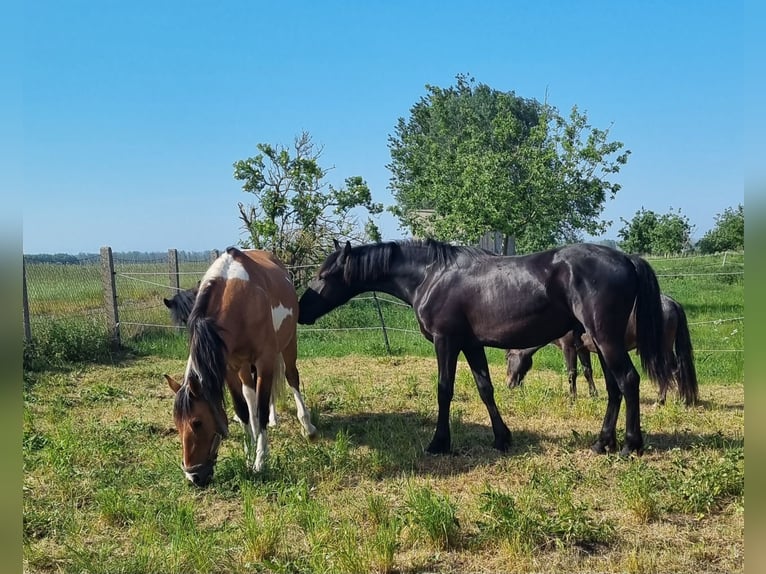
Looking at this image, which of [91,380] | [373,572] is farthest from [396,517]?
[91,380]

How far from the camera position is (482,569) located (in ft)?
9.66

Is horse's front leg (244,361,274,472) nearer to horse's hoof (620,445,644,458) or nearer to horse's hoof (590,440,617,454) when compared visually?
horse's hoof (590,440,617,454)

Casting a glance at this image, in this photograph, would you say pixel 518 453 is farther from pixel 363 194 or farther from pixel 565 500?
pixel 363 194

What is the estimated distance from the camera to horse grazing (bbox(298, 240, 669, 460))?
4551 millimetres

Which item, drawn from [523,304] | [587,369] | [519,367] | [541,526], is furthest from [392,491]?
[587,369]

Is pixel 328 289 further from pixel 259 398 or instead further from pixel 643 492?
pixel 643 492

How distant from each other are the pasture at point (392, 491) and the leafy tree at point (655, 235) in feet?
111

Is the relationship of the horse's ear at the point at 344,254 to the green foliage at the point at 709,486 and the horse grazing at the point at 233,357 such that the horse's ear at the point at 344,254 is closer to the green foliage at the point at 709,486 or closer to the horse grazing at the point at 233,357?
the horse grazing at the point at 233,357

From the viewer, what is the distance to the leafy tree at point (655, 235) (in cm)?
3741

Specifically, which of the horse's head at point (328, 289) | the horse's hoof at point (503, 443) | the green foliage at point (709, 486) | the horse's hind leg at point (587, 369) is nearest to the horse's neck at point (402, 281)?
the horse's head at point (328, 289)

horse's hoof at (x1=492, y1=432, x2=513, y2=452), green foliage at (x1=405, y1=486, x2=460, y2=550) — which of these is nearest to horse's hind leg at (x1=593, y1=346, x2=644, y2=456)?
horse's hoof at (x1=492, y1=432, x2=513, y2=452)

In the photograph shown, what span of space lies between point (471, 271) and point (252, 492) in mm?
2728

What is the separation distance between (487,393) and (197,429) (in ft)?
8.78

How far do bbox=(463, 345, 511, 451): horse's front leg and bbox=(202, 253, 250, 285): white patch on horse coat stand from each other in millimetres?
2209
